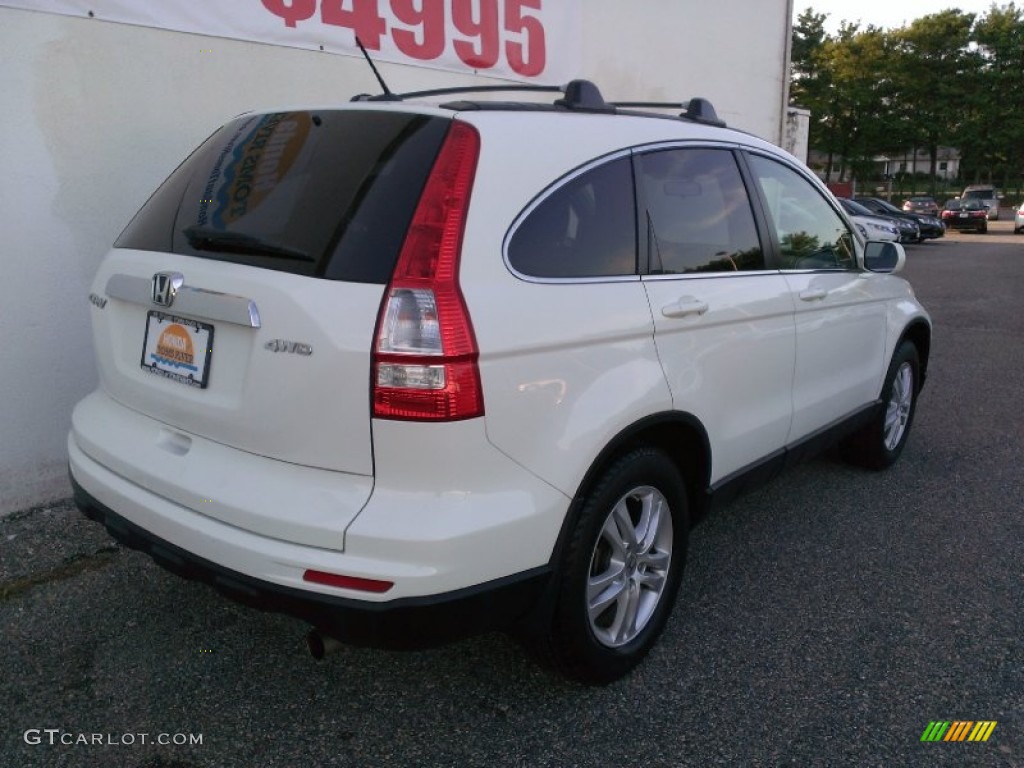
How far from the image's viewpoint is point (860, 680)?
2.77 meters

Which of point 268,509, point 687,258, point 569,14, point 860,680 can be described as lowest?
point 860,680

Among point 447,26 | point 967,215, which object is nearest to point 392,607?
point 447,26

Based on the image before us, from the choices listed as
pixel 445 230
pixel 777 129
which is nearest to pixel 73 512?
pixel 445 230

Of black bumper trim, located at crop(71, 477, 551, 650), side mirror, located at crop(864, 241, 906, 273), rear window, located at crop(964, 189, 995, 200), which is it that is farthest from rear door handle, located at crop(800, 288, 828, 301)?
rear window, located at crop(964, 189, 995, 200)

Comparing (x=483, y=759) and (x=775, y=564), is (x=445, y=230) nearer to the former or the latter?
(x=483, y=759)

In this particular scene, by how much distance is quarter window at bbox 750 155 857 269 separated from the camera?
3.45 m

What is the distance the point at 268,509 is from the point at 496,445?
0.58 meters

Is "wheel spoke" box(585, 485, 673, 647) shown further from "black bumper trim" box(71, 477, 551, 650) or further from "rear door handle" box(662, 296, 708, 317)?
"rear door handle" box(662, 296, 708, 317)

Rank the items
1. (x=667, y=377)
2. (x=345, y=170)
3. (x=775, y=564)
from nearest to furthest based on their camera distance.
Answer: (x=345, y=170), (x=667, y=377), (x=775, y=564)

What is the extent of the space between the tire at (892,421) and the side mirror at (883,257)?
58 cm

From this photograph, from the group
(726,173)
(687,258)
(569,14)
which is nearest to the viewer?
(687,258)

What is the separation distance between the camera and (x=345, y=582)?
2020 millimetres

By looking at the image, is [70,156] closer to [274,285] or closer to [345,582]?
[274,285]

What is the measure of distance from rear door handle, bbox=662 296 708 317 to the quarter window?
0.82 m
